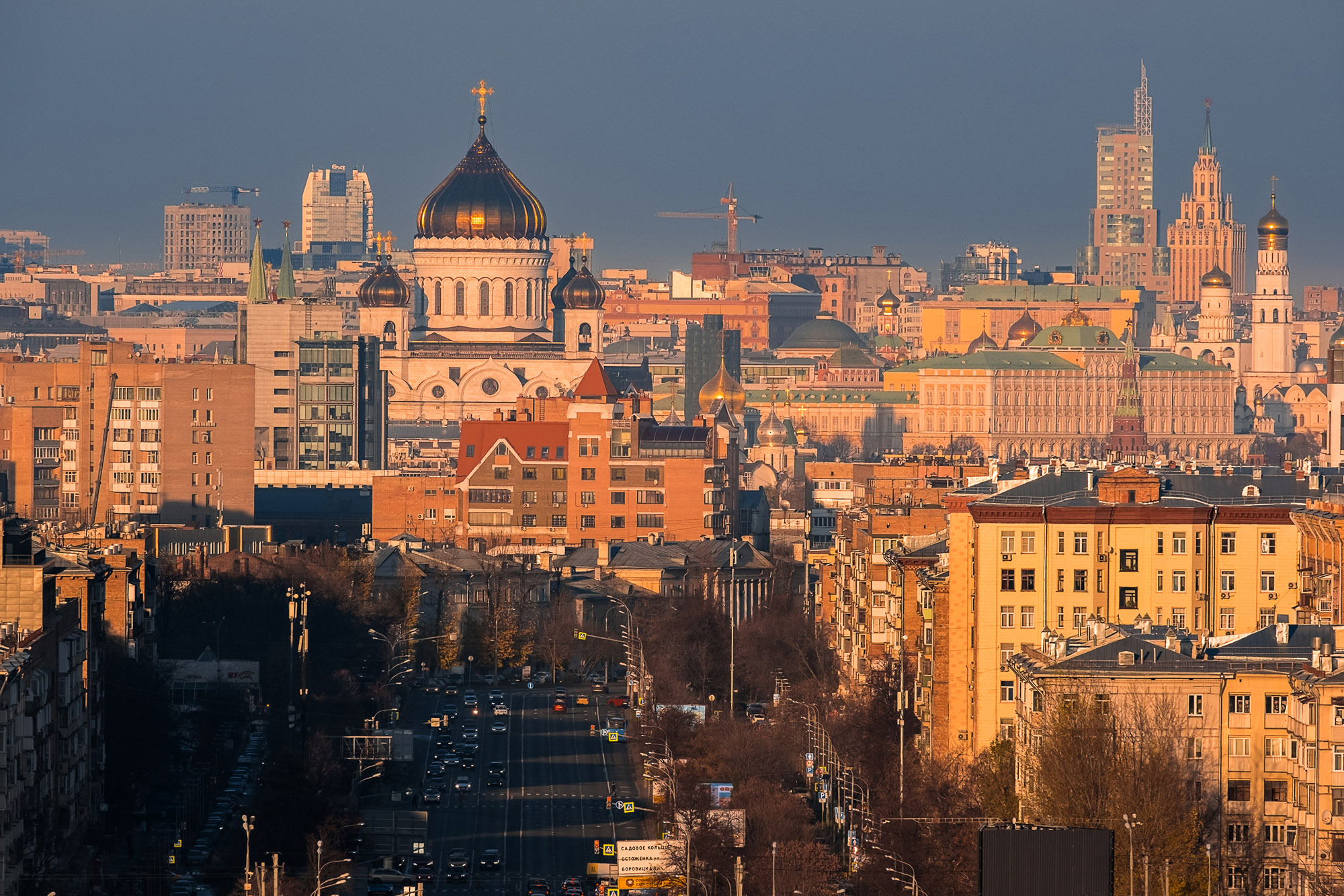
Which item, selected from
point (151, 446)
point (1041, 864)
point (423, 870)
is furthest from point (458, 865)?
point (151, 446)

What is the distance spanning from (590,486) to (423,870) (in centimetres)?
7470

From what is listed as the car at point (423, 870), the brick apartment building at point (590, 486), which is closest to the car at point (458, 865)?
the car at point (423, 870)

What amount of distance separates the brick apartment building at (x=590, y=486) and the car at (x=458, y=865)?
7062 centimetres

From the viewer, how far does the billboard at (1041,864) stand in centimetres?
4778

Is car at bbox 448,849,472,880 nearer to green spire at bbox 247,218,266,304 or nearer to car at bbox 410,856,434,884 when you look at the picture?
car at bbox 410,856,434,884

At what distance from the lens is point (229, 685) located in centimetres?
8838

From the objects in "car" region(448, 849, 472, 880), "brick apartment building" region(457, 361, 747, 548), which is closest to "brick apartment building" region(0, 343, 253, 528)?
"brick apartment building" region(457, 361, 747, 548)

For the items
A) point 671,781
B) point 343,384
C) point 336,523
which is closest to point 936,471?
point 336,523

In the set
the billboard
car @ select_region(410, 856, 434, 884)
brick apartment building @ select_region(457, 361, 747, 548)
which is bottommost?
car @ select_region(410, 856, 434, 884)

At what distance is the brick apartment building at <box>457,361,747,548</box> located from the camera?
141m

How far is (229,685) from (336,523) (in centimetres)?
5724

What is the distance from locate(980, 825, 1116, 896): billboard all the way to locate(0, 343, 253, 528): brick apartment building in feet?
314

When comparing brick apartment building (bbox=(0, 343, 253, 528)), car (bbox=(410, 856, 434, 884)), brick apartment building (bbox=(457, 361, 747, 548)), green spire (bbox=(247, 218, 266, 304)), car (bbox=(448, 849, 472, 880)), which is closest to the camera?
car (bbox=(410, 856, 434, 884))

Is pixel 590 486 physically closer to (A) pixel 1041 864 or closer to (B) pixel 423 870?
(B) pixel 423 870
